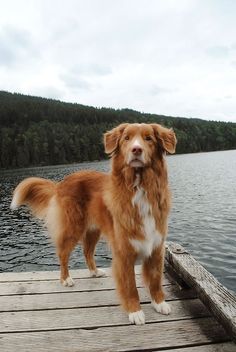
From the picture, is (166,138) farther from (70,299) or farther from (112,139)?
(70,299)

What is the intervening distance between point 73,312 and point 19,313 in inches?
21.1

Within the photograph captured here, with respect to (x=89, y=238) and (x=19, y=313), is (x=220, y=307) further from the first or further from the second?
(x=89, y=238)

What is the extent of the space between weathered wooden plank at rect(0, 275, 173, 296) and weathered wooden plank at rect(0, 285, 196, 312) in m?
0.12

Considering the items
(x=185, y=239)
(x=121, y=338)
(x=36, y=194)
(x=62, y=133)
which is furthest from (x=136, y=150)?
(x=62, y=133)

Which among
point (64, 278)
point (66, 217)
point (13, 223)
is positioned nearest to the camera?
point (64, 278)

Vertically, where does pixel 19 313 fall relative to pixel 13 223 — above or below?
above

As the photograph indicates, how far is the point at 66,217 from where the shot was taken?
17.5 ft

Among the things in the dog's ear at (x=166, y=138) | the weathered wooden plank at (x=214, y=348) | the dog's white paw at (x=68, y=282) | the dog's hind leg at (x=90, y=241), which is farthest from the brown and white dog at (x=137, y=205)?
the dog's hind leg at (x=90, y=241)

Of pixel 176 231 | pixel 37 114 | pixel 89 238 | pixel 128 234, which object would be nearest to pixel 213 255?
pixel 176 231

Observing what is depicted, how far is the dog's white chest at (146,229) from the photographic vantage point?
407 centimetres

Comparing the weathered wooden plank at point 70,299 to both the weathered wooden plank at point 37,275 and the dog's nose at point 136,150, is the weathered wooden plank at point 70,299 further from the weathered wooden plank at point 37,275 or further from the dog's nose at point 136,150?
the dog's nose at point 136,150

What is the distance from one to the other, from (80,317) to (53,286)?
1.00 m

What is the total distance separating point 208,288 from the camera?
153 inches

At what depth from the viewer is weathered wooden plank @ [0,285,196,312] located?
13.7ft
